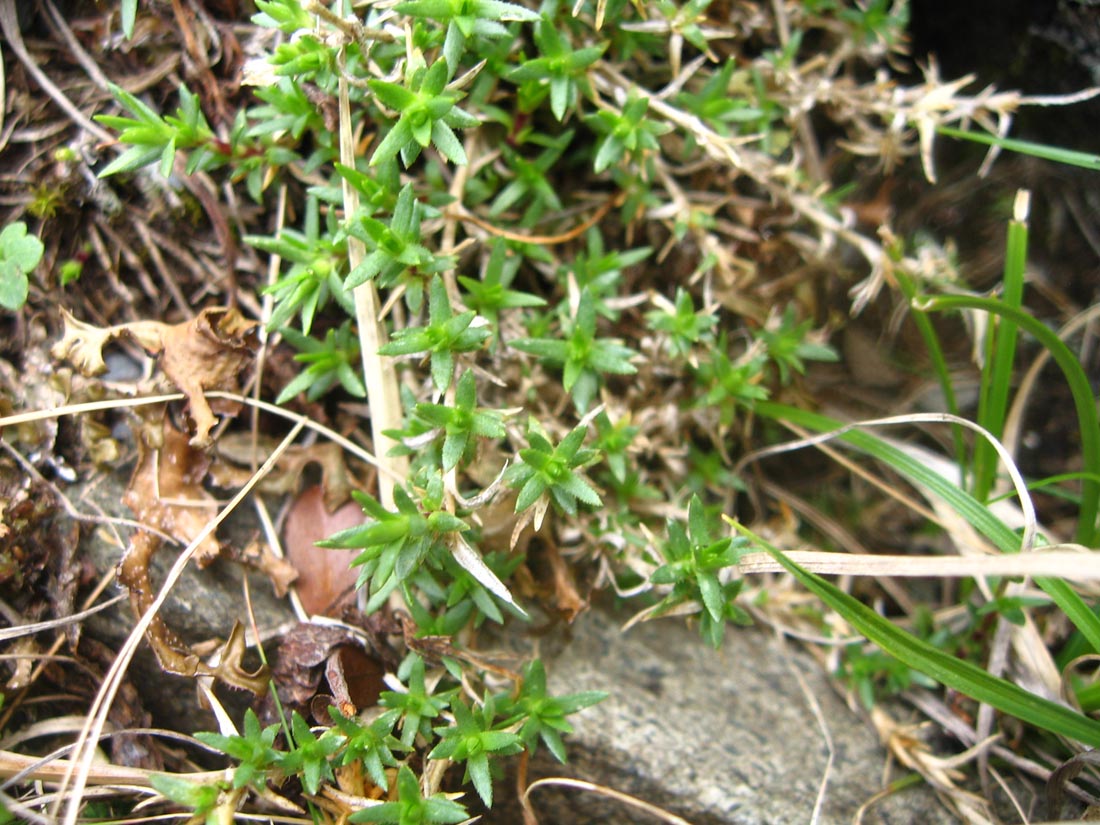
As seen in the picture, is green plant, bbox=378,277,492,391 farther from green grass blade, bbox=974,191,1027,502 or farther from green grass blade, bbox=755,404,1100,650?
green grass blade, bbox=974,191,1027,502

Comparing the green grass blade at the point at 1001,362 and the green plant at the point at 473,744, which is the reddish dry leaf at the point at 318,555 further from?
the green grass blade at the point at 1001,362

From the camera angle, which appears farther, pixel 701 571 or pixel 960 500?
pixel 960 500

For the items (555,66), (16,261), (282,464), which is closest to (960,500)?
(555,66)

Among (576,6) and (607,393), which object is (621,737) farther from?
(576,6)

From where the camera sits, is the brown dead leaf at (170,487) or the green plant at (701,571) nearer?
the green plant at (701,571)

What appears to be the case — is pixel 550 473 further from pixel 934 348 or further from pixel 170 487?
pixel 934 348

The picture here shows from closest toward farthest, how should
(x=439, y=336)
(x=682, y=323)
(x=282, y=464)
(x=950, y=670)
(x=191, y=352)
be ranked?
(x=950, y=670), (x=439, y=336), (x=191, y=352), (x=282, y=464), (x=682, y=323)

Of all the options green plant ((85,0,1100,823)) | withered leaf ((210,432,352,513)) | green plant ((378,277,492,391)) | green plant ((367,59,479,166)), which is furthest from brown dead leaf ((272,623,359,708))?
green plant ((367,59,479,166))

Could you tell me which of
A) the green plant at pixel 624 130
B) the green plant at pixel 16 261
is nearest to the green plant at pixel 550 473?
the green plant at pixel 624 130
